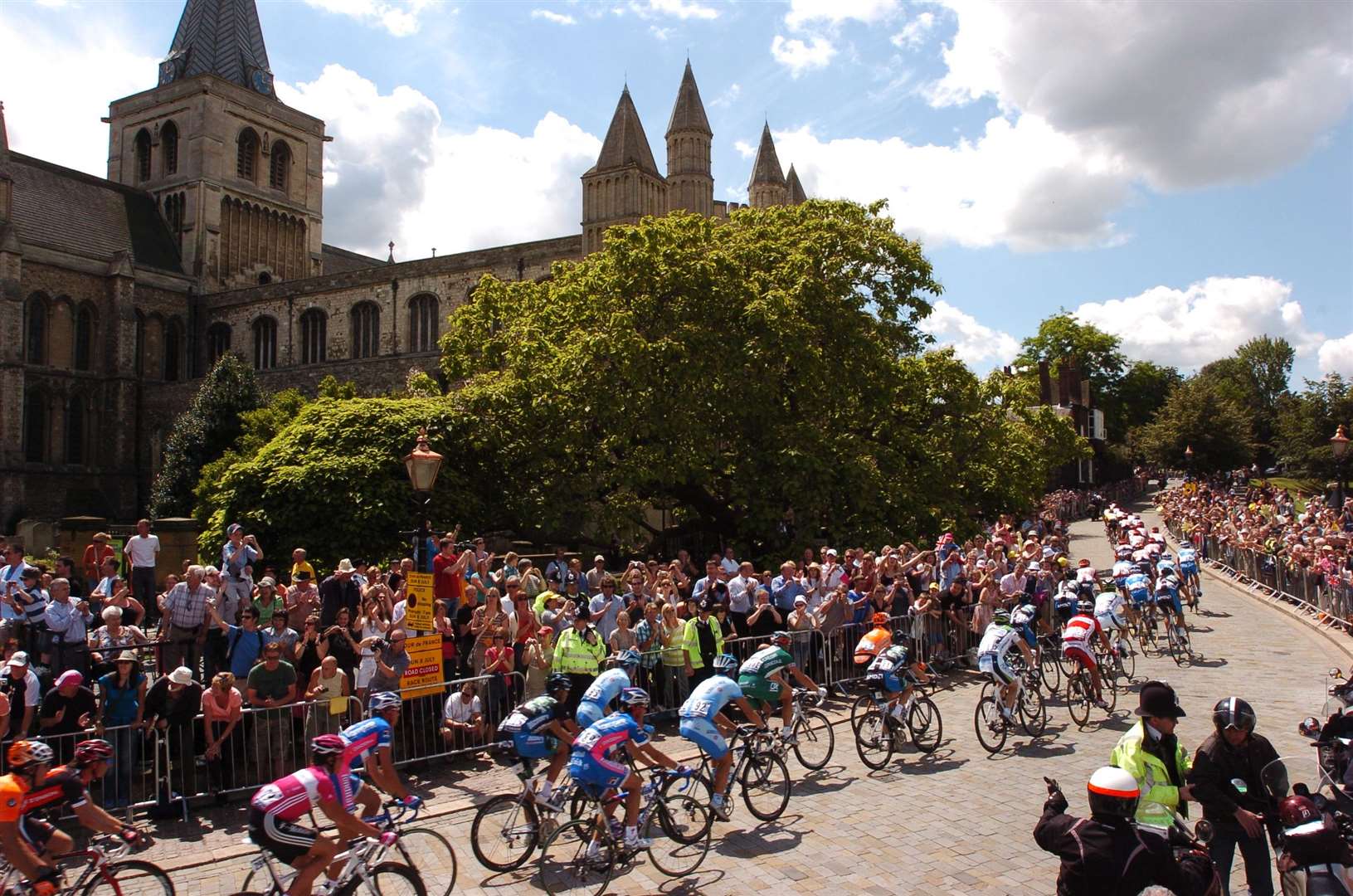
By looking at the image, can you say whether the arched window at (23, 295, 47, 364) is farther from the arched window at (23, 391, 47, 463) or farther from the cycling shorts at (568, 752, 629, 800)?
the cycling shorts at (568, 752, 629, 800)

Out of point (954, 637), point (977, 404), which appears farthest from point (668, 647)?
point (977, 404)

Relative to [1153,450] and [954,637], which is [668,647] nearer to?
[954,637]

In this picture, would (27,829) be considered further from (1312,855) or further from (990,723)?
(990,723)

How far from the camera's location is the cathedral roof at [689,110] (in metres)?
45.7

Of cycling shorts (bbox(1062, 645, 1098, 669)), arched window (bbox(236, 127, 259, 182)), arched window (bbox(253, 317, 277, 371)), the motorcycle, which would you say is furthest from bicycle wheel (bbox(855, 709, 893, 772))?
arched window (bbox(236, 127, 259, 182))

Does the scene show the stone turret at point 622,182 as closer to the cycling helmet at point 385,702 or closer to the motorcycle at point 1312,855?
the cycling helmet at point 385,702

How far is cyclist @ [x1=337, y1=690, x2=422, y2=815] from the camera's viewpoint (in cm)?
691

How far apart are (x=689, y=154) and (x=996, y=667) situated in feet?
123

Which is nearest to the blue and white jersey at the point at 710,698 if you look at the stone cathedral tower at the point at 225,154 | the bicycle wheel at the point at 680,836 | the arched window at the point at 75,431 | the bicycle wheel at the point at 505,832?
the bicycle wheel at the point at 680,836

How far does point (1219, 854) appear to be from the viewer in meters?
6.56

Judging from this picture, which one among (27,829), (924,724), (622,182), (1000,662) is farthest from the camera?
(622,182)

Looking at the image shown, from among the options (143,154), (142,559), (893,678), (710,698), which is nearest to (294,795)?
(710,698)

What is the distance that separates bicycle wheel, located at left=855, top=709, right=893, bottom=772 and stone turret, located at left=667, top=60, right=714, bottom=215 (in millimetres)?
36367

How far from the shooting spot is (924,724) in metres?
11.7
